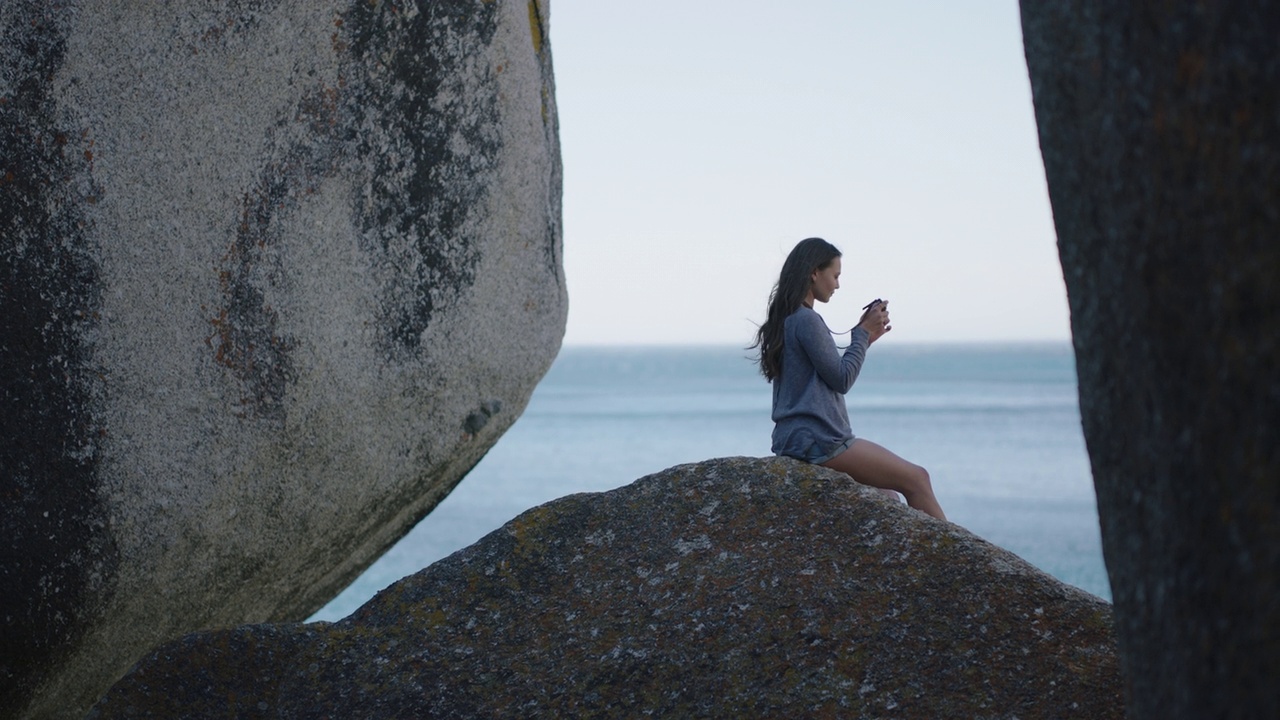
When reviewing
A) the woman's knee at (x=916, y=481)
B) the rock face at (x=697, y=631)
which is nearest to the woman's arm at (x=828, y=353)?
the woman's knee at (x=916, y=481)

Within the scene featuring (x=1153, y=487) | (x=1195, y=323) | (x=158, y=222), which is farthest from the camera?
(x=158, y=222)

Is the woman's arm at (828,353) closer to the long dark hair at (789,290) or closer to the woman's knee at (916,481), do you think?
the long dark hair at (789,290)

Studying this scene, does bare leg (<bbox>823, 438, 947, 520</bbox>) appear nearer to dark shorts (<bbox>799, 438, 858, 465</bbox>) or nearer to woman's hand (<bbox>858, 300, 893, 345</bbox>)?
dark shorts (<bbox>799, 438, 858, 465</bbox>)

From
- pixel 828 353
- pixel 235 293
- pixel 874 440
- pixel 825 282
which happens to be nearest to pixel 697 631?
pixel 828 353

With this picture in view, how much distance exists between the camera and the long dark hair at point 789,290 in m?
4.70

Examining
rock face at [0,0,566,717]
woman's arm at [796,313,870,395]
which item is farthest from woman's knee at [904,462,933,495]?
rock face at [0,0,566,717]

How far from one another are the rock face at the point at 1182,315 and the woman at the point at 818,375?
2552 millimetres

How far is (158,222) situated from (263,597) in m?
1.47

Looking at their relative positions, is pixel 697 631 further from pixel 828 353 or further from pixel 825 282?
pixel 825 282

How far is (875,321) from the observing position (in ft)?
15.6

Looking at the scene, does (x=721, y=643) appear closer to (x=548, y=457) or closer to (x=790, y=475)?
(x=790, y=475)

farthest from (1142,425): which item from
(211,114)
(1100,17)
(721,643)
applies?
(211,114)

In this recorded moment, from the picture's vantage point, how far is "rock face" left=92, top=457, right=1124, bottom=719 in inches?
109

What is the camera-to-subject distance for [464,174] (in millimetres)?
4309
